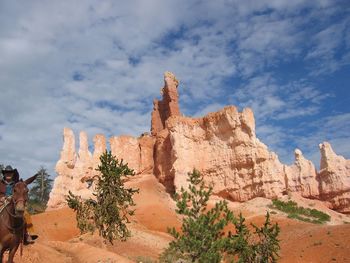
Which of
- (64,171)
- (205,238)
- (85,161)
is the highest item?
(85,161)

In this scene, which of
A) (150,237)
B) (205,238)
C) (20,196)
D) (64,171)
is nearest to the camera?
(20,196)

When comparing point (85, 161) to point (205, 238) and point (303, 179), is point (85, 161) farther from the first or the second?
point (205, 238)

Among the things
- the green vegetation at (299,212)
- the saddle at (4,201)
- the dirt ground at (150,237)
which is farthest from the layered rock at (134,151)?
the saddle at (4,201)

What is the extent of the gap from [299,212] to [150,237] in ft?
72.4

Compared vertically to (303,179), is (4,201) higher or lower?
lower

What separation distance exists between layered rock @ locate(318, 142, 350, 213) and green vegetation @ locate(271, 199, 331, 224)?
817 cm

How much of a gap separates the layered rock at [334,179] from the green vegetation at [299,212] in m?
8.17

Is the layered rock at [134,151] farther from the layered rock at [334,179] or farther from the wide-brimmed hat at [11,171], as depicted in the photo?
the wide-brimmed hat at [11,171]

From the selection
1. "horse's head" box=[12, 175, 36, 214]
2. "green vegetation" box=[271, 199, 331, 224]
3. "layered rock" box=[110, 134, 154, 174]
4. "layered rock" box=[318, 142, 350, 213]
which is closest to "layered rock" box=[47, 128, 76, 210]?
"layered rock" box=[110, 134, 154, 174]

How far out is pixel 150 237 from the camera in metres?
38.0

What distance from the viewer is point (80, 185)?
192ft

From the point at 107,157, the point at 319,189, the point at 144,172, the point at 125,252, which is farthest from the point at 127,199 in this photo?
the point at 319,189

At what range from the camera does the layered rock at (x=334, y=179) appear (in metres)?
57.9

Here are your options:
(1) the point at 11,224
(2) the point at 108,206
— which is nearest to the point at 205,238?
(1) the point at 11,224
